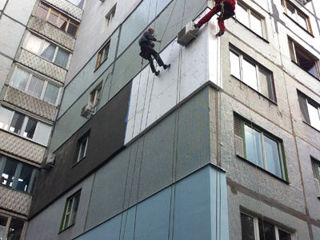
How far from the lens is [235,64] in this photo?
11727 millimetres

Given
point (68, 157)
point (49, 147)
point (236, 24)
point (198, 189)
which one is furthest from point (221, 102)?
point (49, 147)

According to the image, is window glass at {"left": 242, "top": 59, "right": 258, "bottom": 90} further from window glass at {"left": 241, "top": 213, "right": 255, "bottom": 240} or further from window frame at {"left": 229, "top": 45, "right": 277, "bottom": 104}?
window glass at {"left": 241, "top": 213, "right": 255, "bottom": 240}

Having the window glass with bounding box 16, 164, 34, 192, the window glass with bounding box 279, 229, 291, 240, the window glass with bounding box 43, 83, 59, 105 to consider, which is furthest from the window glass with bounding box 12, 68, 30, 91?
the window glass with bounding box 279, 229, 291, 240

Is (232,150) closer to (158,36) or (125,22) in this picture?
(158,36)

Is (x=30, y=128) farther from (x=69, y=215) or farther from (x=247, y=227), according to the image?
(x=247, y=227)

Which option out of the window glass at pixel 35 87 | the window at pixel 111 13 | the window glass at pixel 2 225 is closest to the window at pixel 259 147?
the window glass at pixel 2 225

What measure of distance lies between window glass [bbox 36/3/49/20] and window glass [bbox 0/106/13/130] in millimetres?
7195

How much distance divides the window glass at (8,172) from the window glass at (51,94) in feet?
14.4

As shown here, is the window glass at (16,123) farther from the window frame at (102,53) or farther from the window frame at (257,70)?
the window frame at (257,70)

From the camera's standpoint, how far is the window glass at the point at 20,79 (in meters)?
19.6

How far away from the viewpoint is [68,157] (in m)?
16.7

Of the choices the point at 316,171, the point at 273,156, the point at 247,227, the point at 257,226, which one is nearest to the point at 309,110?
the point at 316,171

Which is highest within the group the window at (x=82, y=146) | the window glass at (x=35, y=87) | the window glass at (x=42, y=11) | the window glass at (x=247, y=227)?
the window glass at (x=42, y=11)

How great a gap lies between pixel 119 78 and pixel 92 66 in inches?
173
